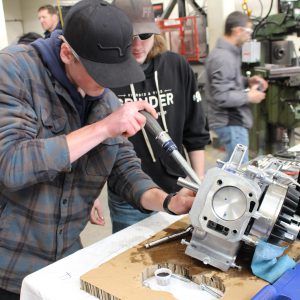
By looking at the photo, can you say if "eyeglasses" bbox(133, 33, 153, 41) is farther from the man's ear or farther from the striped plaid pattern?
the man's ear

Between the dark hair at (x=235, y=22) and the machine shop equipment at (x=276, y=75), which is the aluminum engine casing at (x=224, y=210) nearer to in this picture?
the dark hair at (x=235, y=22)

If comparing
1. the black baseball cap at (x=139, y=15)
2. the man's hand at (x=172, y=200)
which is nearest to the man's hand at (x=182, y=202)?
the man's hand at (x=172, y=200)

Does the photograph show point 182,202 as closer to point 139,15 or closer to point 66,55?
point 66,55

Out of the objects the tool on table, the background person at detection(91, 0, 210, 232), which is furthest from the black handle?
the background person at detection(91, 0, 210, 232)

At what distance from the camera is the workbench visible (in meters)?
0.76

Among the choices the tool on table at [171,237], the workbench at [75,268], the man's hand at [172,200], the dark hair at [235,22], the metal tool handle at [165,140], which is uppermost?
the dark hair at [235,22]

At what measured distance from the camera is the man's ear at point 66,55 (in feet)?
2.62

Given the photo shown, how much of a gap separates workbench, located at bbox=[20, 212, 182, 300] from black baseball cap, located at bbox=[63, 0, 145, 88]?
37cm

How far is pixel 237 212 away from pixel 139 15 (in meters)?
0.68

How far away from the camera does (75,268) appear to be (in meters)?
0.83

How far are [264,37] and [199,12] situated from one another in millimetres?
1017

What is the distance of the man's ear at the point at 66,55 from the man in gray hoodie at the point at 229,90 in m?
Result: 1.34

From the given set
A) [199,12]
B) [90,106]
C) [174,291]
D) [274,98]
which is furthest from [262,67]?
[174,291]

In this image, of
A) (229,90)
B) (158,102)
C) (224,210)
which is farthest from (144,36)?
(229,90)
